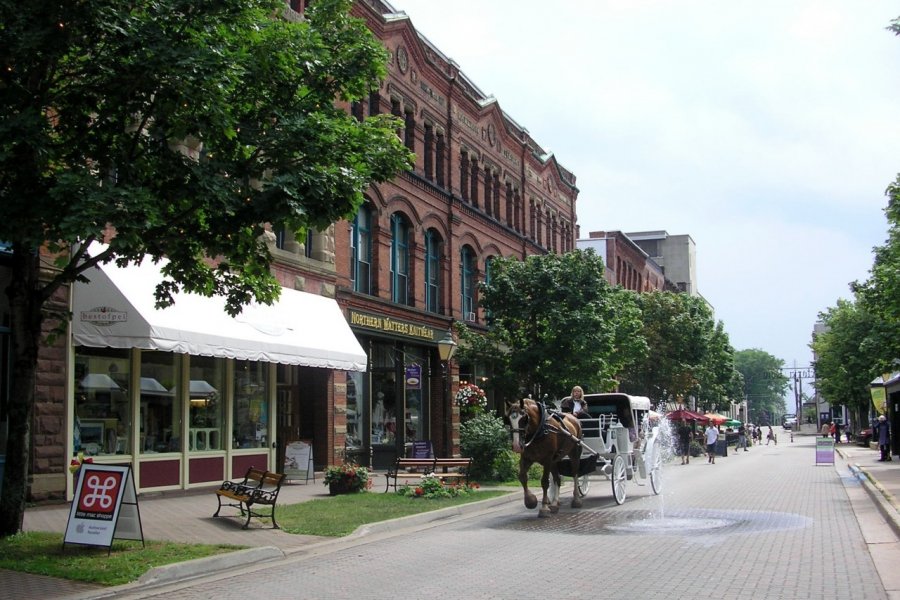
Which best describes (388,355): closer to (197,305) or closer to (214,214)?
(197,305)

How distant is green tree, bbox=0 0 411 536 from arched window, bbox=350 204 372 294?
14.5 m

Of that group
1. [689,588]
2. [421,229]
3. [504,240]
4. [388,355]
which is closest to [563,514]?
[689,588]

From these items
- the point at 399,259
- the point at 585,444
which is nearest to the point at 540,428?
the point at 585,444

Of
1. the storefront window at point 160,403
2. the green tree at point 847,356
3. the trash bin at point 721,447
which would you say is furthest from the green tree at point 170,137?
the green tree at point 847,356

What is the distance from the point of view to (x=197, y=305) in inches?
739

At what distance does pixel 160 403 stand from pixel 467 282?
1859 centimetres

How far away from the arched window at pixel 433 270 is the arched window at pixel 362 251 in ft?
13.6

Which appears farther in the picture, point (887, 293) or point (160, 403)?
point (887, 293)

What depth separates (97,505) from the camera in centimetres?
1116

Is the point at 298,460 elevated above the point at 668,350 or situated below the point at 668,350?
below

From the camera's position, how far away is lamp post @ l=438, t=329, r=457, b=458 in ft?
77.6

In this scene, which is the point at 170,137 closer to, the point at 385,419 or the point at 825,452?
the point at 385,419

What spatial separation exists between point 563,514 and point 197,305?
27.3 ft

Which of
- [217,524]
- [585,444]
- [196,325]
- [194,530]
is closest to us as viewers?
[194,530]
